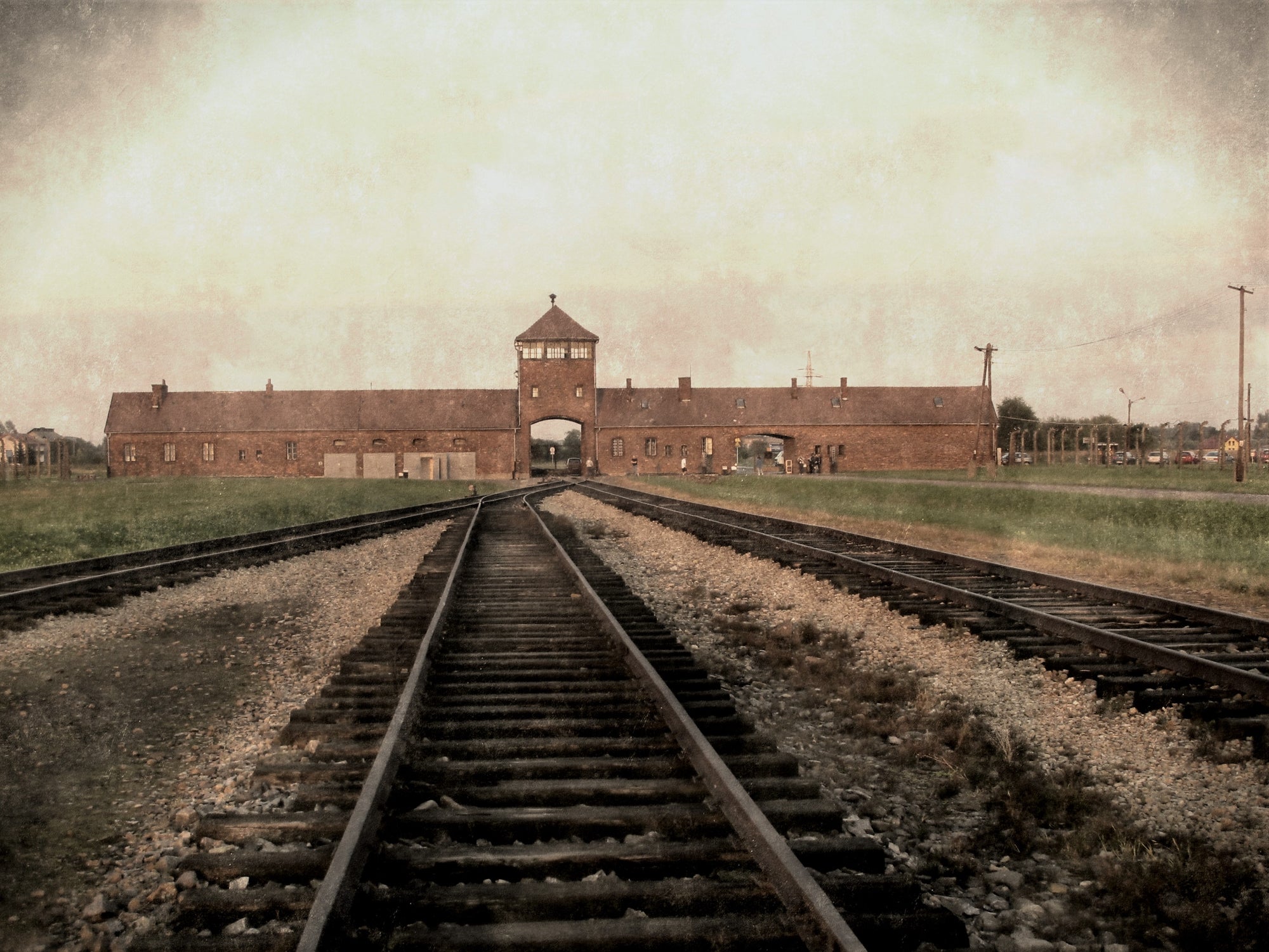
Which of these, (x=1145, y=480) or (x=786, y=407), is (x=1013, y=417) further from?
(x=1145, y=480)

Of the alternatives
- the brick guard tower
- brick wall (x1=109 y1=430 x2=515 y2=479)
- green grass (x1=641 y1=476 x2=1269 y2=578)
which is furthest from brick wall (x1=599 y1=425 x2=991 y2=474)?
green grass (x1=641 y1=476 x2=1269 y2=578)

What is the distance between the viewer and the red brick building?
208 feet

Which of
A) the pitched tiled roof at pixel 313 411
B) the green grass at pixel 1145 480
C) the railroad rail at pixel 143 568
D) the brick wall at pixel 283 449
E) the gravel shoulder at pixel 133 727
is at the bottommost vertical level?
the gravel shoulder at pixel 133 727

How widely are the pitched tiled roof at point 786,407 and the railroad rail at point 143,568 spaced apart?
48737mm

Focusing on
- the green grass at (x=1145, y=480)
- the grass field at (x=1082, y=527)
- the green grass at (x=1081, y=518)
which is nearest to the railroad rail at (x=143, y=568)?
the grass field at (x=1082, y=527)

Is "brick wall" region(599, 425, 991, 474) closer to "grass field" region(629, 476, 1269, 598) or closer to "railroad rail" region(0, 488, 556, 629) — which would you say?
"grass field" region(629, 476, 1269, 598)

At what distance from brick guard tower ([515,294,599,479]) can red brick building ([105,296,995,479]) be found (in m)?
0.09

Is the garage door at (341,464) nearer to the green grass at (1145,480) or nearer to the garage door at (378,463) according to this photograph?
the garage door at (378,463)

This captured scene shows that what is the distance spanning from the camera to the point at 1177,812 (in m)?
3.77

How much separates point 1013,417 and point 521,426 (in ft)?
191

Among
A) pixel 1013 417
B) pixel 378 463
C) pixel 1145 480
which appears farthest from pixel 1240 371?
pixel 1013 417

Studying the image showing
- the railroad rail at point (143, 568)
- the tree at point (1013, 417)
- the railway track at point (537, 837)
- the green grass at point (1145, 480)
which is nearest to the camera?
the railway track at point (537, 837)

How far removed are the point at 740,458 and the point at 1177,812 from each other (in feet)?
429

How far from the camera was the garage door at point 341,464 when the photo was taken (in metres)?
63.5
